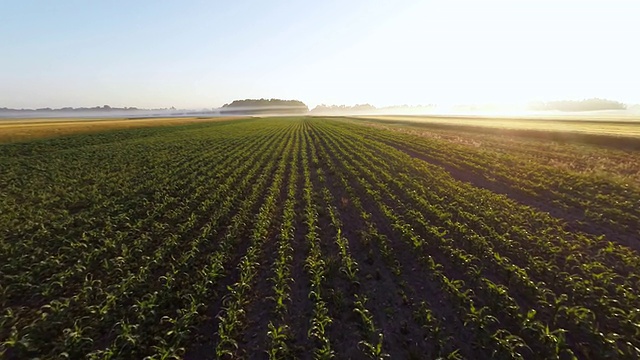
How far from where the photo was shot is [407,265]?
10.1 m

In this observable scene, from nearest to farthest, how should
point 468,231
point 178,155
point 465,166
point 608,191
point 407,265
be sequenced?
point 407,265, point 468,231, point 608,191, point 465,166, point 178,155

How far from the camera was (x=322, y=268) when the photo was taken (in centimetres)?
938

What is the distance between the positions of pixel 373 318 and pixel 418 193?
11530 mm

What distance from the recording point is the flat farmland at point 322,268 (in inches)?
262

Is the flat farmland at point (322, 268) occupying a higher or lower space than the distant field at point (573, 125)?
lower

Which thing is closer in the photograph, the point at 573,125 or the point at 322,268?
the point at 322,268

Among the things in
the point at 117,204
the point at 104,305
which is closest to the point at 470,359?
the point at 104,305

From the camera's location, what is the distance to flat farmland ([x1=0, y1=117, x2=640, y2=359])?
6.66 metres

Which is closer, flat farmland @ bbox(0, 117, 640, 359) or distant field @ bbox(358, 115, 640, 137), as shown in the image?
flat farmland @ bbox(0, 117, 640, 359)

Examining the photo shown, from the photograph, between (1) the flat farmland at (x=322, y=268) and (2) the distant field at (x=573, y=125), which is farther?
(2) the distant field at (x=573, y=125)

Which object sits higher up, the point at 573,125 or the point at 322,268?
the point at 573,125

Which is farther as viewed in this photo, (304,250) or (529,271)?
(304,250)

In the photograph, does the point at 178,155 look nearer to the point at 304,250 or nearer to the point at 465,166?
the point at 304,250

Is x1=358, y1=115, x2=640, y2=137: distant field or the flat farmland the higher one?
x1=358, y1=115, x2=640, y2=137: distant field
